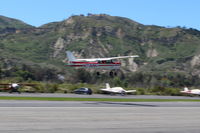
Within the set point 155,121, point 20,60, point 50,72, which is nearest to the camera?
point 155,121

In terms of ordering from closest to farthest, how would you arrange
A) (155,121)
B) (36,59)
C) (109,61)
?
(155,121) < (109,61) < (36,59)

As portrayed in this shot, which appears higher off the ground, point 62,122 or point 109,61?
point 109,61

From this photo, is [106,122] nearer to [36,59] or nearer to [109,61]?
[109,61]

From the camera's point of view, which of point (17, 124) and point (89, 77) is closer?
point (17, 124)

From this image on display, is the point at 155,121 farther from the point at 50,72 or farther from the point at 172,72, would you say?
the point at 172,72

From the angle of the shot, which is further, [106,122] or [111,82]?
[111,82]

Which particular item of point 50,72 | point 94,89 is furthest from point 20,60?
point 94,89

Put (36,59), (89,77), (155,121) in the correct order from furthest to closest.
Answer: (36,59), (89,77), (155,121)

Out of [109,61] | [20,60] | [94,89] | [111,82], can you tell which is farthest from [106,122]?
[20,60]

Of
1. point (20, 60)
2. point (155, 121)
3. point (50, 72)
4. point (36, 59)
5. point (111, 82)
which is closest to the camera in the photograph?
point (155, 121)
